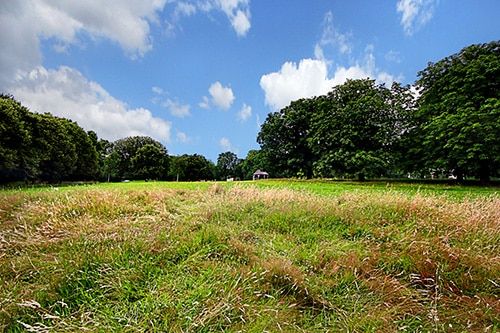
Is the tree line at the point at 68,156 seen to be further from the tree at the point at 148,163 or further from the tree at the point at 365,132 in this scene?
the tree at the point at 365,132

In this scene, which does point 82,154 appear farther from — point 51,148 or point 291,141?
point 291,141

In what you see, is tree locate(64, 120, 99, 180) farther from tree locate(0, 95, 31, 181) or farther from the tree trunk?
the tree trunk

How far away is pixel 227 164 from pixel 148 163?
125 feet

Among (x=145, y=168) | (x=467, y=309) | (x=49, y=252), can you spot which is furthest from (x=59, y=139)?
(x=467, y=309)

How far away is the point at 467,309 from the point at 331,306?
143 centimetres

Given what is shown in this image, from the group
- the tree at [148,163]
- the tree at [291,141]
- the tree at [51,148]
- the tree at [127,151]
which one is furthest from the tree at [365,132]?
the tree at [127,151]

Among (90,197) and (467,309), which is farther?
(90,197)

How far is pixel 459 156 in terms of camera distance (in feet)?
55.6

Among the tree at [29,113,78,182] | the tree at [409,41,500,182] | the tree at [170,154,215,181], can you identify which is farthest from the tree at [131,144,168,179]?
the tree at [409,41,500,182]

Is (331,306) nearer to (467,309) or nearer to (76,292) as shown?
(467,309)

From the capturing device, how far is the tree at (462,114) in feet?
52.0

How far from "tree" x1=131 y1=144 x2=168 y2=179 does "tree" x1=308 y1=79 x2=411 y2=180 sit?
121 ft

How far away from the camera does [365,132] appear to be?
21.4m

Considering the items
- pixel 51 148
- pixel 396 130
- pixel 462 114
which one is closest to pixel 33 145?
pixel 51 148
